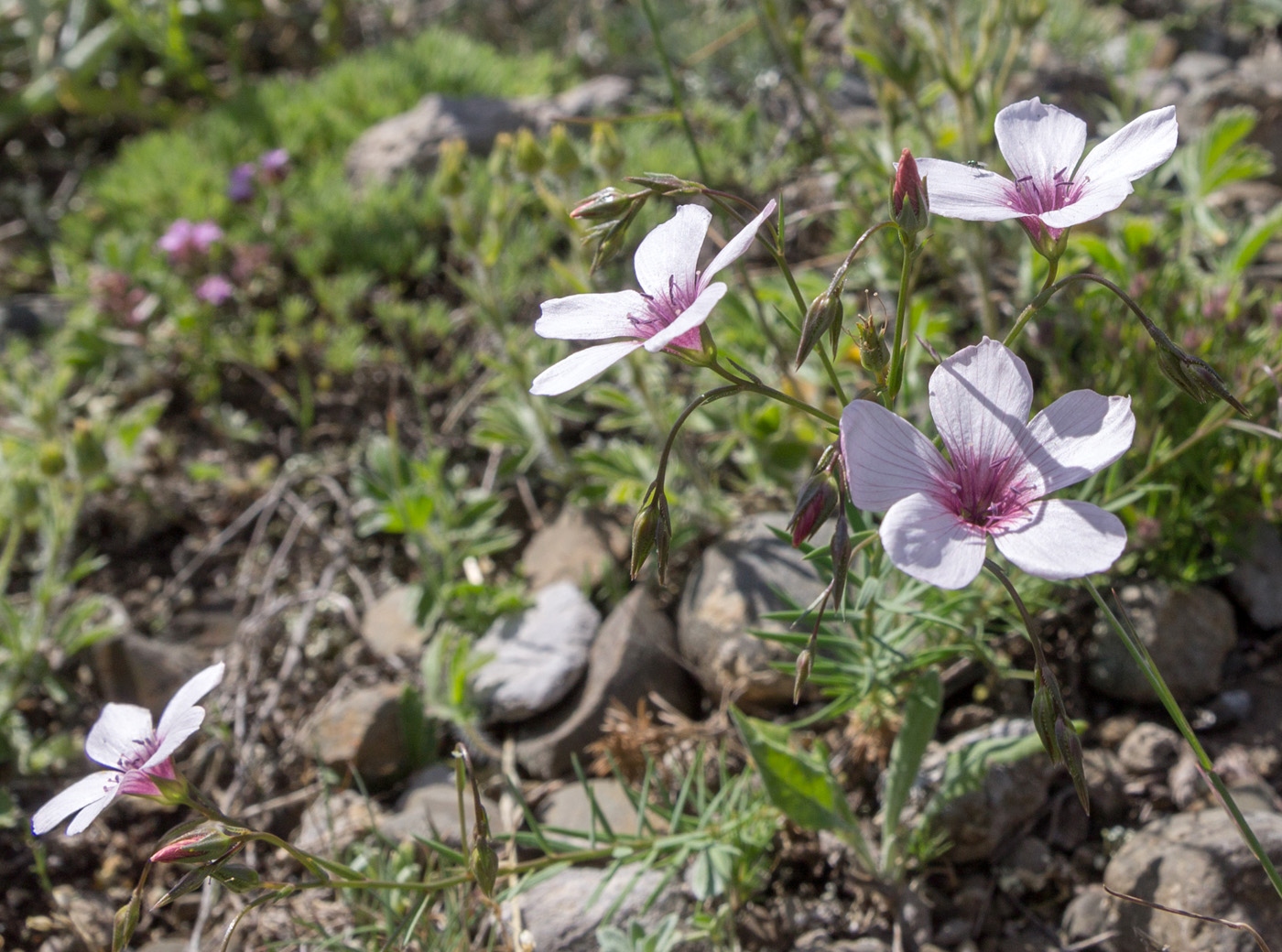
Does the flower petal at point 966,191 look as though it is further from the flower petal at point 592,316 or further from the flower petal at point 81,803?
the flower petal at point 81,803

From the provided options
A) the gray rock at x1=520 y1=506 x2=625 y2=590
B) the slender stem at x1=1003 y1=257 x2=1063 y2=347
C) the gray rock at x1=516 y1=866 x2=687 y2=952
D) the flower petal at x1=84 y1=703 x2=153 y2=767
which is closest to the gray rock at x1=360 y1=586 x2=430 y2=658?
the gray rock at x1=520 y1=506 x2=625 y2=590

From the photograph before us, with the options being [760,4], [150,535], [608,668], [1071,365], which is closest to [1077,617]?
[1071,365]

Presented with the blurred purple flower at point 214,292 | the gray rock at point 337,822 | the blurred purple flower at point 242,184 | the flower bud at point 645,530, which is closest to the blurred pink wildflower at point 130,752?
the flower bud at point 645,530

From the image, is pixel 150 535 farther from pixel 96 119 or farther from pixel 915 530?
pixel 96 119

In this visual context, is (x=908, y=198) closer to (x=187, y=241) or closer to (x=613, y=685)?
(x=613, y=685)

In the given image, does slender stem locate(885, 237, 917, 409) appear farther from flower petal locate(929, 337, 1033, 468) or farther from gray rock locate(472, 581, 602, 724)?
gray rock locate(472, 581, 602, 724)

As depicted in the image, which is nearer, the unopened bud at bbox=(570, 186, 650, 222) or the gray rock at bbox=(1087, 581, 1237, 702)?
the unopened bud at bbox=(570, 186, 650, 222)
